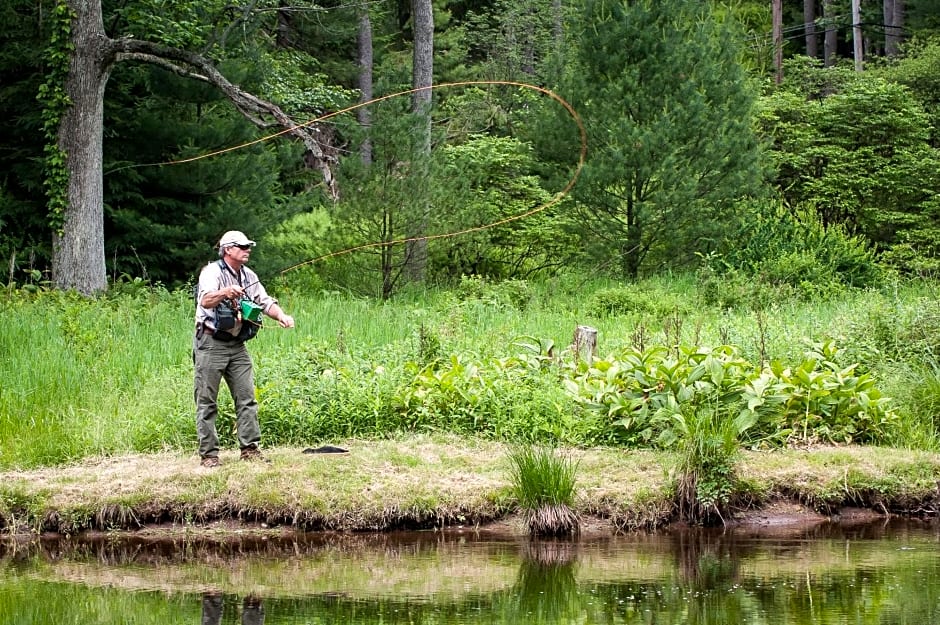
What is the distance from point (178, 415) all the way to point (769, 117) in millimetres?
18284

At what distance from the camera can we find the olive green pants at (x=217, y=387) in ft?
27.5

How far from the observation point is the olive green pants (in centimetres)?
838

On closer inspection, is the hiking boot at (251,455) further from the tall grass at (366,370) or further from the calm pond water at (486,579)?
the calm pond water at (486,579)

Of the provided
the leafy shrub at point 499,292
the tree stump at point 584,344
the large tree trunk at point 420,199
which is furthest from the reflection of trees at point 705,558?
the large tree trunk at point 420,199

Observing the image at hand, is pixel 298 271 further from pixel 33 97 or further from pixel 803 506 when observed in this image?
pixel 803 506

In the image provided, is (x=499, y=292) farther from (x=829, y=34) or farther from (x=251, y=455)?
(x=829, y=34)

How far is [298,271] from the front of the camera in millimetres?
20062

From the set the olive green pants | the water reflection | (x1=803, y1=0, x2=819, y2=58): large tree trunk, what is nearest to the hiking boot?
the olive green pants

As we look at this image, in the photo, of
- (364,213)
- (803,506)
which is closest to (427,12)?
(364,213)

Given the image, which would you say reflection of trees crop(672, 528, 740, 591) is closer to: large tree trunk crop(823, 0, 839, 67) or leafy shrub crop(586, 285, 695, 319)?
leafy shrub crop(586, 285, 695, 319)

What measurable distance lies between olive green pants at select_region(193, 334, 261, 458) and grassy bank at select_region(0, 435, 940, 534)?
0.22 metres

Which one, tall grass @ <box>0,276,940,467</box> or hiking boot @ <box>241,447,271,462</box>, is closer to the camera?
hiking boot @ <box>241,447,271,462</box>

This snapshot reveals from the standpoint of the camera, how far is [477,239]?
19766mm

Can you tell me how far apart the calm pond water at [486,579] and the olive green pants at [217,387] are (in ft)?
3.14
